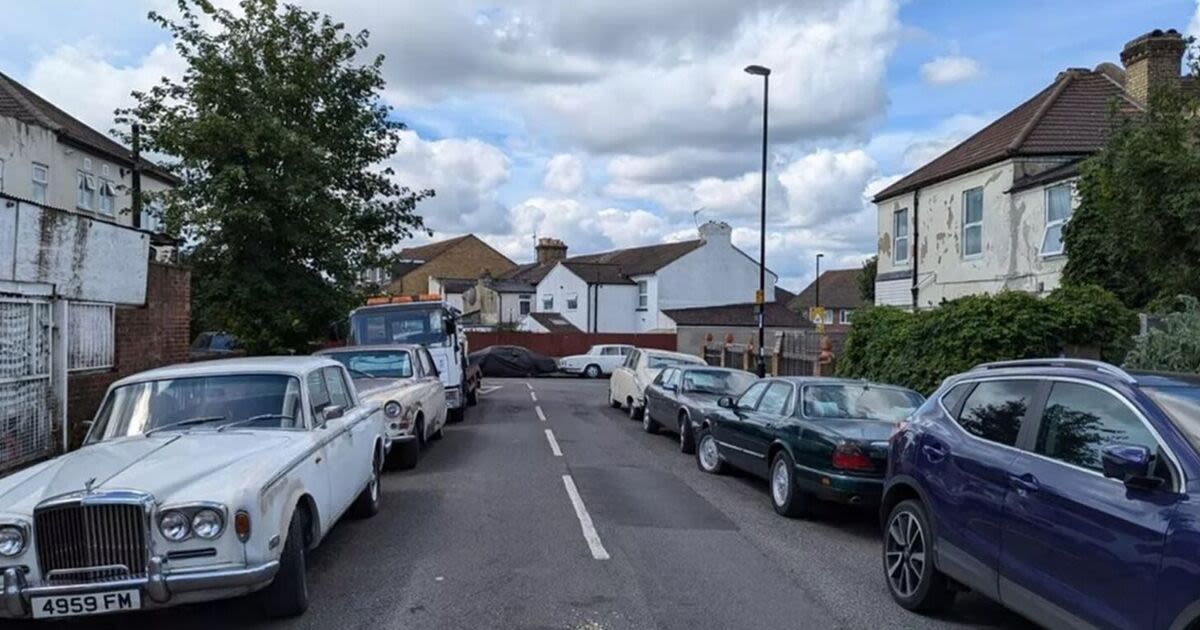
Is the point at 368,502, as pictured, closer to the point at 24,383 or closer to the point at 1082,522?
the point at 24,383

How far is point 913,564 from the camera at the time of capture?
6141 millimetres

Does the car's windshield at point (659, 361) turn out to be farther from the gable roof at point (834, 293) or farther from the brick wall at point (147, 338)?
the gable roof at point (834, 293)

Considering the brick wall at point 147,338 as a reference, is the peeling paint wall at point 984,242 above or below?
above

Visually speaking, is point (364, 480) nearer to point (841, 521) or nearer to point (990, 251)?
point (841, 521)

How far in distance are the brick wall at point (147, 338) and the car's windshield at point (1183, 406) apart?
10.9m

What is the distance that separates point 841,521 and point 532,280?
58.5 metres

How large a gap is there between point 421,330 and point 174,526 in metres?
14.2

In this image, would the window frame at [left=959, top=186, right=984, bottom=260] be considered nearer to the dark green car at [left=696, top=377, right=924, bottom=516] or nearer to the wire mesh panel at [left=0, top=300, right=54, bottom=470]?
the dark green car at [left=696, top=377, right=924, bottom=516]

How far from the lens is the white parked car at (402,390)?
11.8 metres

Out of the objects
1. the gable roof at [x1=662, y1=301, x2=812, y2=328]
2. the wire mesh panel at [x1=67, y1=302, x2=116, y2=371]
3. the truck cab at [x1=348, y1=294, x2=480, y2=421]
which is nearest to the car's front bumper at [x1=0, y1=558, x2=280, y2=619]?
the wire mesh panel at [x1=67, y1=302, x2=116, y2=371]

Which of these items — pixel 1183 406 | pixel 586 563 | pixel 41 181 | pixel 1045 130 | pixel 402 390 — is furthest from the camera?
pixel 41 181

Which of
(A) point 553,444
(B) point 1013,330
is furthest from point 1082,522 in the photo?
(A) point 553,444

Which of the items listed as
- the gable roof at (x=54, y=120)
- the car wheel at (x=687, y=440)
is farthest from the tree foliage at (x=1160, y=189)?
the gable roof at (x=54, y=120)

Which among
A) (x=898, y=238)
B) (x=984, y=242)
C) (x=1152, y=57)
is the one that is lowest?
(x=984, y=242)
